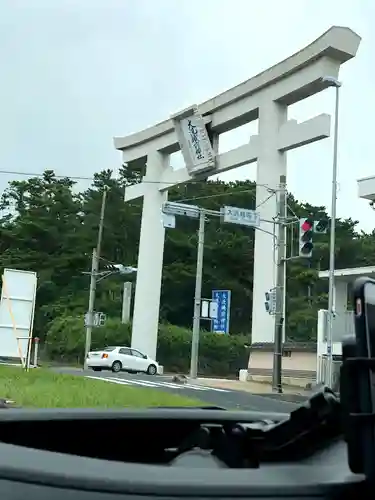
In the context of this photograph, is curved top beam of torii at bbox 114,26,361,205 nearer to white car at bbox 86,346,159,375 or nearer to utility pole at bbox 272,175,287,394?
utility pole at bbox 272,175,287,394

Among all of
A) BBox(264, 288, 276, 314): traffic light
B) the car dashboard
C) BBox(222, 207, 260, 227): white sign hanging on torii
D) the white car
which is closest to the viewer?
the car dashboard

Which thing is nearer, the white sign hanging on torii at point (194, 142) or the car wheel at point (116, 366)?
the white sign hanging on torii at point (194, 142)

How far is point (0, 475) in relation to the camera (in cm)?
125

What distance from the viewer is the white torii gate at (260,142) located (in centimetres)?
2508

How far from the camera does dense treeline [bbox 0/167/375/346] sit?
52.8m

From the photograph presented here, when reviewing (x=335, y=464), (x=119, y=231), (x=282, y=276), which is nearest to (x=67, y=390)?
(x=335, y=464)

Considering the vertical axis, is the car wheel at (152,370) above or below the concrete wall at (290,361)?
below

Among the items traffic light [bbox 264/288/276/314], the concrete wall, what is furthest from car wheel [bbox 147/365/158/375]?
traffic light [bbox 264/288/276/314]

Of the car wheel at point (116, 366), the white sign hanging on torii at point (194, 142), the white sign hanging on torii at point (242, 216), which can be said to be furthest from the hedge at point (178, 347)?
the white sign hanging on torii at point (242, 216)

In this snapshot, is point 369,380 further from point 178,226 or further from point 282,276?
point 178,226

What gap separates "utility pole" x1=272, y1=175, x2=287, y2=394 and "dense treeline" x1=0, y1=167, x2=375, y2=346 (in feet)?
84.9

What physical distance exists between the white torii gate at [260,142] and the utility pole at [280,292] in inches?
52.7

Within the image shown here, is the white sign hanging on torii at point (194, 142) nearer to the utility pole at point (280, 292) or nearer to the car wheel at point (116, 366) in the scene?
the utility pole at point (280, 292)

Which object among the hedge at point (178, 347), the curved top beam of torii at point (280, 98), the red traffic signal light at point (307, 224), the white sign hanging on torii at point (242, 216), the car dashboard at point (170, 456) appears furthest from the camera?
the hedge at point (178, 347)
